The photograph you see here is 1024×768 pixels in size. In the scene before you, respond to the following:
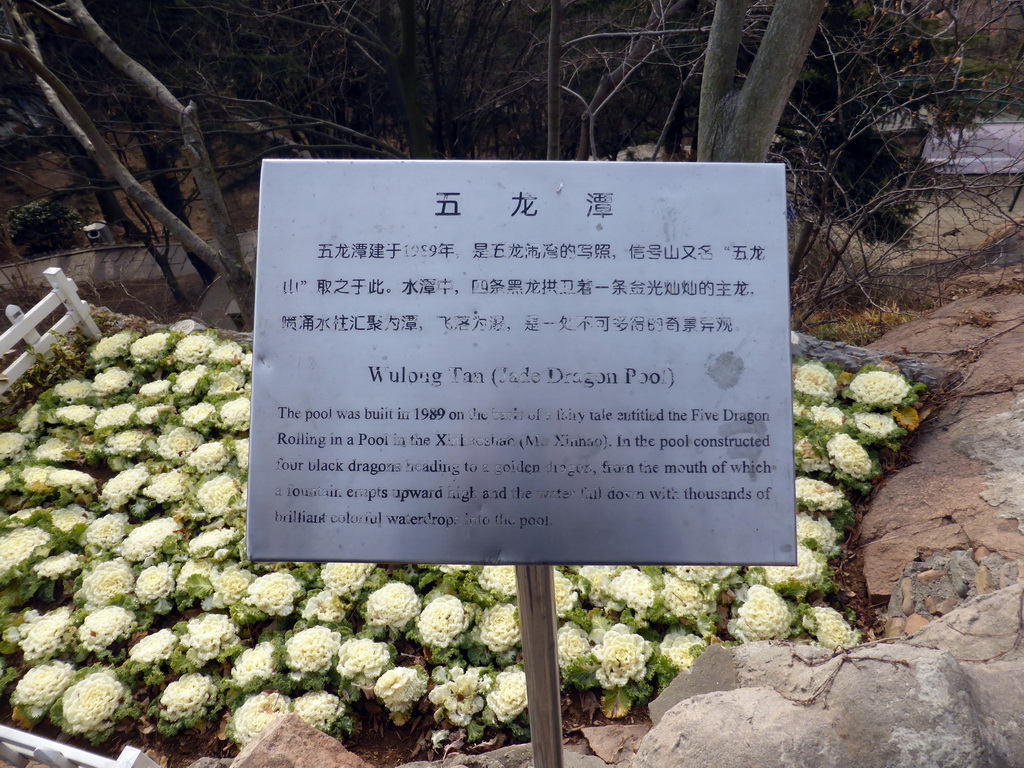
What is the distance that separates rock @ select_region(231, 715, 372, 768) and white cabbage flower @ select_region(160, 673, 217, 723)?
612 millimetres

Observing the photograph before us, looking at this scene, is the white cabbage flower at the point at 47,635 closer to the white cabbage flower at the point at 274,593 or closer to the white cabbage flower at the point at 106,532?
the white cabbage flower at the point at 106,532

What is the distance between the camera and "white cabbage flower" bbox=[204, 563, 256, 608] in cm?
255

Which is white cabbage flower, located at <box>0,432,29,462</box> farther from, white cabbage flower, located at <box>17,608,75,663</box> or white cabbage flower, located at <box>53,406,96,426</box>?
white cabbage flower, located at <box>17,608,75,663</box>

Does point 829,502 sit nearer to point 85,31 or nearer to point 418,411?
point 418,411

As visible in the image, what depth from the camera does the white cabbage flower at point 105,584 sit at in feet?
8.55

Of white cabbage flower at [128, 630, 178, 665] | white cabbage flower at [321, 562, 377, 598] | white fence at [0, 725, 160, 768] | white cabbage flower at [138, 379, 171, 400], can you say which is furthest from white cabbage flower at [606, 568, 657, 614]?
white cabbage flower at [138, 379, 171, 400]

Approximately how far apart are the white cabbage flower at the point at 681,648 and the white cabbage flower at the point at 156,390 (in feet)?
10.6

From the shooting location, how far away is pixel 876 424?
10.00 ft

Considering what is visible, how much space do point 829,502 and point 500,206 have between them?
234 centimetres

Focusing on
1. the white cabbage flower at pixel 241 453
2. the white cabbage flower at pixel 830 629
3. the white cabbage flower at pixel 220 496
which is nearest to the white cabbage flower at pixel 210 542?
the white cabbage flower at pixel 220 496

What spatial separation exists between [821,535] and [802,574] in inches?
11.0

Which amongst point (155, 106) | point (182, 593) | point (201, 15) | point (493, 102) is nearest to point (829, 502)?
point (182, 593)

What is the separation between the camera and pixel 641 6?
6070 mm

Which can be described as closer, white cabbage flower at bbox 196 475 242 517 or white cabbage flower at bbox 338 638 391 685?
white cabbage flower at bbox 338 638 391 685
